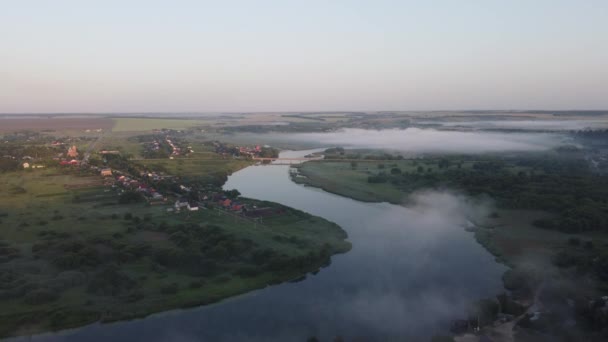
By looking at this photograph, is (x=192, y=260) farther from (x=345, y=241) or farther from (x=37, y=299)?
(x=345, y=241)

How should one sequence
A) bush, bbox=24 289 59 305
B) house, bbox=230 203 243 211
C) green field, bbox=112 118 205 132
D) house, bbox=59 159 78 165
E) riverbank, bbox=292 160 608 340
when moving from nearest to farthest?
riverbank, bbox=292 160 608 340
bush, bbox=24 289 59 305
house, bbox=230 203 243 211
house, bbox=59 159 78 165
green field, bbox=112 118 205 132

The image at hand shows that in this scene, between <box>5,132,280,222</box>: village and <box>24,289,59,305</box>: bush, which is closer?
<box>24,289,59,305</box>: bush

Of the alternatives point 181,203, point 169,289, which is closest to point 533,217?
point 169,289

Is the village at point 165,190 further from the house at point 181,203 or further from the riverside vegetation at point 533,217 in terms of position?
the riverside vegetation at point 533,217

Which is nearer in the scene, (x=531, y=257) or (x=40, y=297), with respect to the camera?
(x=40, y=297)

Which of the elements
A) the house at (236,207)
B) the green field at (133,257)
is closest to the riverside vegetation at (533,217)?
the green field at (133,257)

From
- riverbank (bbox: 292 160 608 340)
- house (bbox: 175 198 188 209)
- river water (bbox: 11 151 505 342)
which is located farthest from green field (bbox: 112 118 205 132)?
river water (bbox: 11 151 505 342)

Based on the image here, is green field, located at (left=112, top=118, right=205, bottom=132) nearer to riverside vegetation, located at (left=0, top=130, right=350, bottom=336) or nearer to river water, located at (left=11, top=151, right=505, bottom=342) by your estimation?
riverside vegetation, located at (left=0, top=130, right=350, bottom=336)

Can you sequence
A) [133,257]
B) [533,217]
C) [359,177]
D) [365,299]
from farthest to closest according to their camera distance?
[359,177] → [533,217] → [133,257] → [365,299]

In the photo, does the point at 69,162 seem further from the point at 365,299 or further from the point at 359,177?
the point at 365,299

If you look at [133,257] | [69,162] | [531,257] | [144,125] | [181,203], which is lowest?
[531,257]
